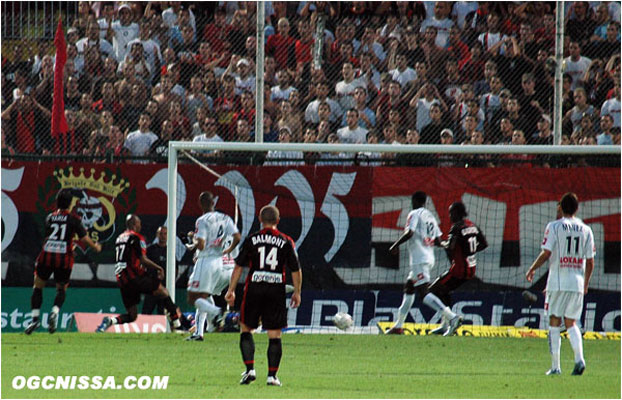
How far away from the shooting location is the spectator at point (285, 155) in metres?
17.2

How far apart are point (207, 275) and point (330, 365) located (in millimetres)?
3544

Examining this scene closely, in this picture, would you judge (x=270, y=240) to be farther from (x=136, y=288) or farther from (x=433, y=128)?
(x=433, y=128)

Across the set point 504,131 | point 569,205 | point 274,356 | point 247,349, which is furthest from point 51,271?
point 569,205

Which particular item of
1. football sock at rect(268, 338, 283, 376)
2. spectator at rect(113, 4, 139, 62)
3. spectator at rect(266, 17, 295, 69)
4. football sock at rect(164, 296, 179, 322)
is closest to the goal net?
spectator at rect(266, 17, 295, 69)

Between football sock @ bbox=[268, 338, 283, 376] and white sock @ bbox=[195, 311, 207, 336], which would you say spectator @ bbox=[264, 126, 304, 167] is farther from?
football sock @ bbox=[268, 338, 283, 376]

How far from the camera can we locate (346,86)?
17.5 m

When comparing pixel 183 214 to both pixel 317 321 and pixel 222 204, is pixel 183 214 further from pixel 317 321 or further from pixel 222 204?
pixel 317 321

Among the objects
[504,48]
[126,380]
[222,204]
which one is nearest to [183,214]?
[222,204]

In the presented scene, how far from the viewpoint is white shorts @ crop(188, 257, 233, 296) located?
15.4m

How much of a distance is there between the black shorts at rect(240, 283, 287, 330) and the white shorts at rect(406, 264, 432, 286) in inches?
230

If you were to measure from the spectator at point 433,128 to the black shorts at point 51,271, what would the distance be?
19.3ft

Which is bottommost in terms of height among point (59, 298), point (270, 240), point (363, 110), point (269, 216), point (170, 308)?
point (170, 308)

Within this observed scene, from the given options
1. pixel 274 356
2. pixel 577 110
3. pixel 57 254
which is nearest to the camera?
pixel 274 356

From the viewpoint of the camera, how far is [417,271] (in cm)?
1627
